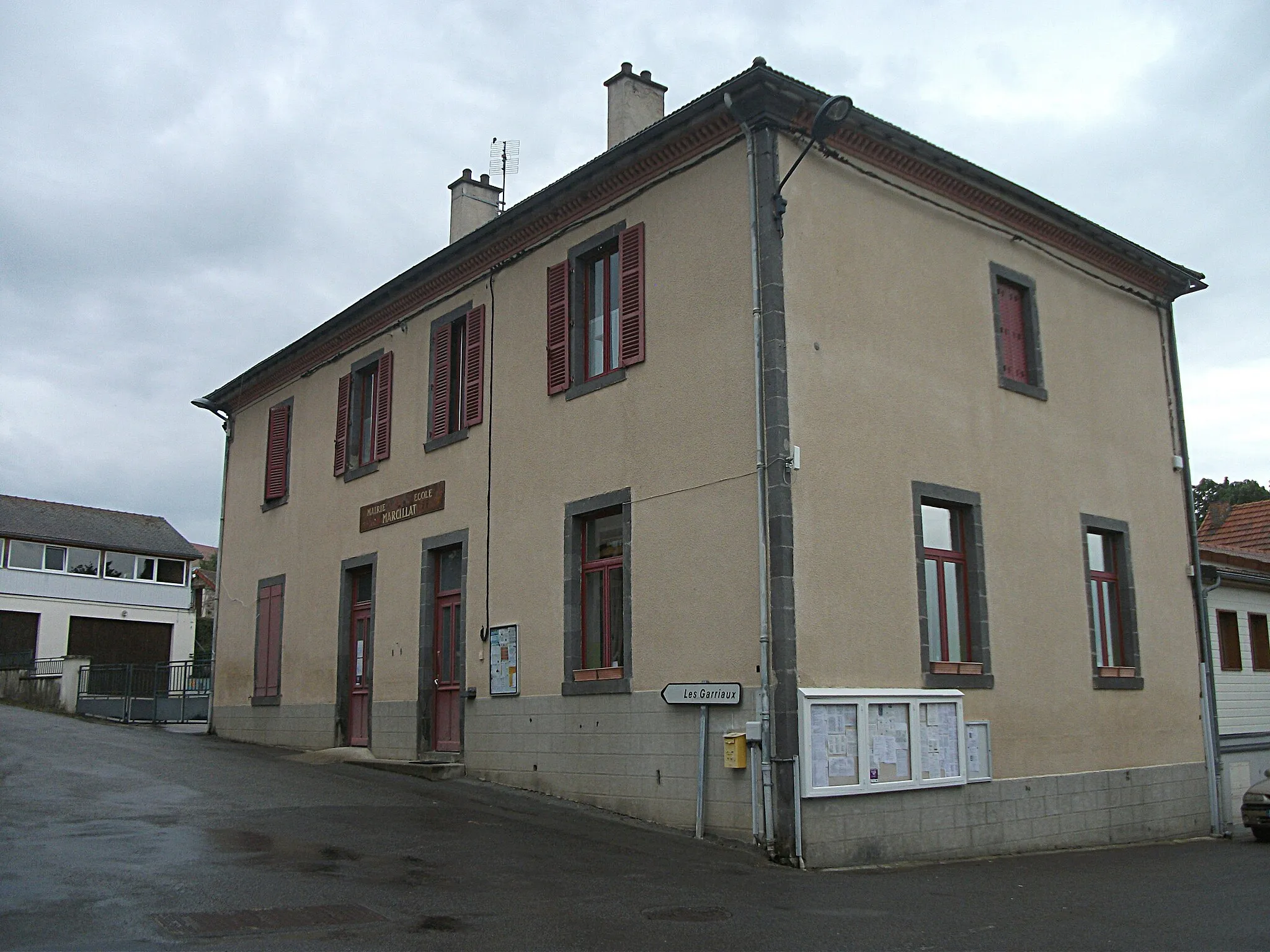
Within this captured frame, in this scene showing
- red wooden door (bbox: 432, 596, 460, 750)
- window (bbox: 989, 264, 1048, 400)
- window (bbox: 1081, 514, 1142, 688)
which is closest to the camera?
window (bbox: 989, 264, 1048, 400)

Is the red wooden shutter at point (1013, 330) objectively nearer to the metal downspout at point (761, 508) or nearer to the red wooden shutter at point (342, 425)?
the metal downspout at point (761, 508)

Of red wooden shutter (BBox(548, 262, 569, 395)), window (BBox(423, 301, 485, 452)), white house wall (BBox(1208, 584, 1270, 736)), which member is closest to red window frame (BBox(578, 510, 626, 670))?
red wooden shutter (BBox(548, 262, 569, 395))

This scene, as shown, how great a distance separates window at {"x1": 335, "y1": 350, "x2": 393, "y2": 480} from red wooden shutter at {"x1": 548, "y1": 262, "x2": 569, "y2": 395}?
14.0ft

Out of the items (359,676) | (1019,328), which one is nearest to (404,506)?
(359,676)

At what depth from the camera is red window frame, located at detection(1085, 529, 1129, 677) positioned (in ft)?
51.6

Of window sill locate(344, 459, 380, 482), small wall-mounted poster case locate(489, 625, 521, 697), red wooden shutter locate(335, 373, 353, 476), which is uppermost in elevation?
red wooden shutter locate(335, 373, 353, 476)

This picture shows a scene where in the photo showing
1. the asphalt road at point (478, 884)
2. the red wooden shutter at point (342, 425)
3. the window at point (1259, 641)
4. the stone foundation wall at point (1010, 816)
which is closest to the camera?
the asphalt road at point (478, 884)

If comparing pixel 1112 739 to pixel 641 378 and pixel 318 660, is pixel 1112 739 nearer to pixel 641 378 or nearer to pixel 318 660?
pixel 641 378

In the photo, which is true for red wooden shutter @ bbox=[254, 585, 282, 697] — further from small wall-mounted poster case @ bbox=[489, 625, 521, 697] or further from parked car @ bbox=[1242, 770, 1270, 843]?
parked car @ bbox=[1242, 770, 1270, 843]

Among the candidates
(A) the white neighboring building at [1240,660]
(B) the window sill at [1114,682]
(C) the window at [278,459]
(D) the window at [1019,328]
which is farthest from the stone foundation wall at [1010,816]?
(C) the window at [278,459]

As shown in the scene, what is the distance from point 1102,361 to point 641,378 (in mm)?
7200

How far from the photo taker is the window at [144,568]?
47.8m

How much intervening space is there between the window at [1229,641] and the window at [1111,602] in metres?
4.85

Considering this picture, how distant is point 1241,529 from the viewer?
27.4m
